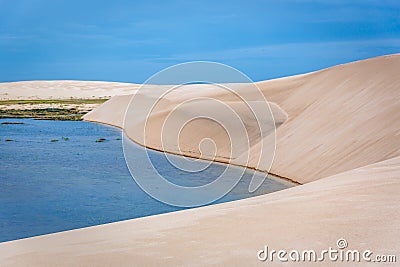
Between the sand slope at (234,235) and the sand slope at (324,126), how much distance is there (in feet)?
24.3

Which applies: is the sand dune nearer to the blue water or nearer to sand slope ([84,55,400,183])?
sand slope ([84,55,400,183])

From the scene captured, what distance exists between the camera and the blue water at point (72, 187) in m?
11.8

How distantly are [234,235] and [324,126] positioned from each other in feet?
48.2

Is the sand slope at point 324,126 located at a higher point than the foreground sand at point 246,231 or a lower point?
higher

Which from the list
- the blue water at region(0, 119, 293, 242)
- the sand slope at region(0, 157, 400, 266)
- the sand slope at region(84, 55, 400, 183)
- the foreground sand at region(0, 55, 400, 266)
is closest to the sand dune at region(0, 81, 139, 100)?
the sand slope at region(84, 55, 400, 183)

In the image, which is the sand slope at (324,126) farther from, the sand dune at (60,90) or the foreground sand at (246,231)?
the sand dune at (60,90)

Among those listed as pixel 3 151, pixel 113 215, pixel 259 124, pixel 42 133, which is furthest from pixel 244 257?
pixel 42 133

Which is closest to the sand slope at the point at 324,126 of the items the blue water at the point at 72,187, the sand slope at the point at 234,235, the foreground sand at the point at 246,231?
the blue water at the point at 72,187

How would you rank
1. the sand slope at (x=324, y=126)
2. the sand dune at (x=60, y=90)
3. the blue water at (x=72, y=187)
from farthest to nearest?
the sand dune at (x=60, y=90), the sand slope at (x=324, y=126), the blue water at (x=72, y=187)

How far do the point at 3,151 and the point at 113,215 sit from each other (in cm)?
1498

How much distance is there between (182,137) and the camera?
87.8ft

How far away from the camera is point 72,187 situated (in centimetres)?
1570

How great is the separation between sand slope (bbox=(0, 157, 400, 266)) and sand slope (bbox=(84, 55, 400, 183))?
7.41 metres

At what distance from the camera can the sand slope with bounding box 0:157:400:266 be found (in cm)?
572
